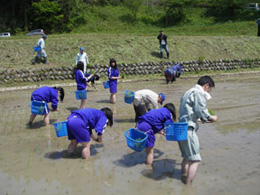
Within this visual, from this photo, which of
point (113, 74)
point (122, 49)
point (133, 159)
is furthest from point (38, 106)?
point (122, 49)

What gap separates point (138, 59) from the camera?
18812 millimetres

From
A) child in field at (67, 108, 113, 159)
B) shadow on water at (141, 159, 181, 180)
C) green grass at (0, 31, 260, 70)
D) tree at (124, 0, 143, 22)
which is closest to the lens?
shadow on water at (141, 159, 181, 180)

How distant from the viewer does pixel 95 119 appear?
612 cm

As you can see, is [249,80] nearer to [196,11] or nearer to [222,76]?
[222,76]

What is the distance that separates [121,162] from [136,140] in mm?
985

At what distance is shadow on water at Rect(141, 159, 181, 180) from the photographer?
5809 millimetres

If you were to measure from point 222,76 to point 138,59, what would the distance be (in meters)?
4.82

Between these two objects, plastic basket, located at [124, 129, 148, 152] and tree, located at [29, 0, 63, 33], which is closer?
plastic basket, located at [124, 129, 148, 152]

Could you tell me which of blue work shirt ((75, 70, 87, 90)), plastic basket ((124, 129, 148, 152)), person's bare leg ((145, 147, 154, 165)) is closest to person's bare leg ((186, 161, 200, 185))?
plastic basket ((124, 129, 148, 152))

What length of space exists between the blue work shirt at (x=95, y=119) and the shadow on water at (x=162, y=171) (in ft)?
3.68

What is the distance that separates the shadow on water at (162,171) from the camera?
5.81m

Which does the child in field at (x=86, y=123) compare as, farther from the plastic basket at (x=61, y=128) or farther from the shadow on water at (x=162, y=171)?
the shadow on water at (x=162, y=171)

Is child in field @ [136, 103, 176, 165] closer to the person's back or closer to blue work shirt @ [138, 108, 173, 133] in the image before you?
blue work shirt @ [138, 108, 173, 133]

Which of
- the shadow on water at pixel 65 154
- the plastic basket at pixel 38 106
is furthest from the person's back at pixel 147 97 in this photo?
the plastic basket at pixel 38 106
